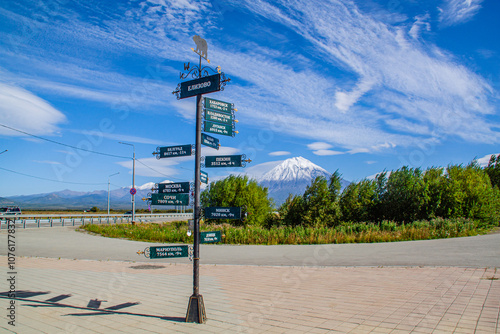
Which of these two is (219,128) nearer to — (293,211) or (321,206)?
(321,206)

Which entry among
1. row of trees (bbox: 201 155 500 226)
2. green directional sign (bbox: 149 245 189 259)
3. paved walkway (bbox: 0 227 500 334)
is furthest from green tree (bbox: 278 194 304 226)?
green directional sign (bbox: 149 245 189 259)

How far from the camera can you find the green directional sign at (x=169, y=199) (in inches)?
243

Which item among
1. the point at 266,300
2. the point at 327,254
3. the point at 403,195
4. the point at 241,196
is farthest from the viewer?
the point at 241,196

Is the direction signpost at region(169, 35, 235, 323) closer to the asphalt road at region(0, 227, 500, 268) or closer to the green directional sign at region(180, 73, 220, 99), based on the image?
the green directional sign at region(180, 73, 220, 99)

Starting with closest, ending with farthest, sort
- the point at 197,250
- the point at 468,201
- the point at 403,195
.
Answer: the point at 197,250 < the point at 468,201 < the point at 403,195

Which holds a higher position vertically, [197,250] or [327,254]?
[197,250]

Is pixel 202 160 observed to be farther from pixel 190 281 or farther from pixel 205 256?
pixel 205 256

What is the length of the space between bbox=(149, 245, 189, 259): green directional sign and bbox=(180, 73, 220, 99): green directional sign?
113 inches

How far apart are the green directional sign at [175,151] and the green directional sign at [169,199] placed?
0.77 m

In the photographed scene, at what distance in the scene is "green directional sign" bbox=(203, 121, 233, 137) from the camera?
20.5 ft

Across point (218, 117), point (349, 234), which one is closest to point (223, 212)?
point (218, 117)

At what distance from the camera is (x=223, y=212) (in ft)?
20.1

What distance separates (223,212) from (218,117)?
181cm

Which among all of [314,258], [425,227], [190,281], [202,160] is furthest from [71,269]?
[425,227]
